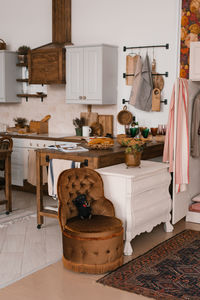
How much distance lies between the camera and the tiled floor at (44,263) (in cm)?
332

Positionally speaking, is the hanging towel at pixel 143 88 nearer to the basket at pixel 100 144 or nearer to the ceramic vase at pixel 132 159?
the basket at pixel 100 144

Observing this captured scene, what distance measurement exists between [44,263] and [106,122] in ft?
10.3

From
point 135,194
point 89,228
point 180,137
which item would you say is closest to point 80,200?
point 89,228

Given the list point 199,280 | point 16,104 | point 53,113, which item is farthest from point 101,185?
point 16,104

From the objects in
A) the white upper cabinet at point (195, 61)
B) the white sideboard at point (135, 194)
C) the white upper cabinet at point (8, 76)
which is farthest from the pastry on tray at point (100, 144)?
the white upper cabinet at point (8, 76)

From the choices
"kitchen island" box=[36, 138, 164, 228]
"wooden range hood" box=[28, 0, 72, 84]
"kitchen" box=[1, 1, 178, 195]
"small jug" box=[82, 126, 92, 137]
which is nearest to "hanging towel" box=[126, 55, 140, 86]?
"kitchen" box=[1, 1, 178, 195]

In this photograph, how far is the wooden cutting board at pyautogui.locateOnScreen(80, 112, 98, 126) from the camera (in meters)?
6.77

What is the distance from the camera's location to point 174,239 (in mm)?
4609

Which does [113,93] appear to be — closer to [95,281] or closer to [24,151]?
[24,151]

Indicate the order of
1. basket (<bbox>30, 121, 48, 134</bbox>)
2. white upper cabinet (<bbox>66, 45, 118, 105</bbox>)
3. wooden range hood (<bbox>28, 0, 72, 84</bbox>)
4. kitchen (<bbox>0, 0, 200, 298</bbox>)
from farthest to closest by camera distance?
basket (<bbox>30, 121, 48, 134</bbox>) → wooden range hood (<bbox>28, 0, 72, 84</bbox>) → white upper cabinet (<bbox>66, 45, 118, 105</bbox>) → kitchen (<bbox>0, 0, 200, 298</bbox>)

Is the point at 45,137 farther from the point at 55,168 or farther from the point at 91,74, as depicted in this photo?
the point at 55,168

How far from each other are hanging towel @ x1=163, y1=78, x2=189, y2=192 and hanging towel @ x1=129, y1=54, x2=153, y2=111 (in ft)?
3.65

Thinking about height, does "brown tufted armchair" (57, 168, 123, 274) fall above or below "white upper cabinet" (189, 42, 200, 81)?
below

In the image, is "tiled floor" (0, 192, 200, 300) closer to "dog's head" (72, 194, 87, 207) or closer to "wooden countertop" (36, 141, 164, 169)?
"dog's head" (72, 194, 87, 207)
